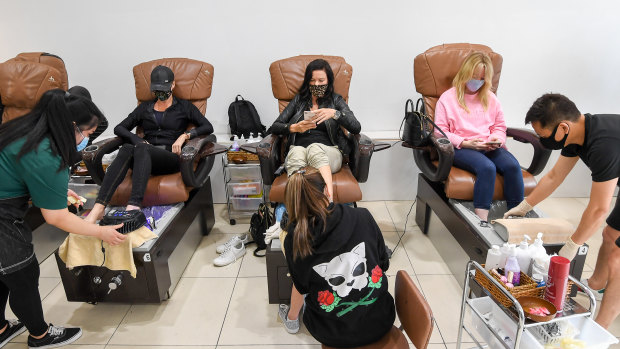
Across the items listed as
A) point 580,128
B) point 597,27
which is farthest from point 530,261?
point 597,27

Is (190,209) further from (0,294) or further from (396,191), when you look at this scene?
(396,191)

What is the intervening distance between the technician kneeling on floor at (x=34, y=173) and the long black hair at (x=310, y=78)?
1493 mm

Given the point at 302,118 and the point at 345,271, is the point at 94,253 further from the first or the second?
the point at 302,118

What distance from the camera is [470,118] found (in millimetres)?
2752

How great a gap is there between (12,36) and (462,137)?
3731mm

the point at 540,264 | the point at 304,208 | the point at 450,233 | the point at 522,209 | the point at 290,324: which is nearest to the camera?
the point at 304,208

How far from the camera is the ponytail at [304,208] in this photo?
1.29m

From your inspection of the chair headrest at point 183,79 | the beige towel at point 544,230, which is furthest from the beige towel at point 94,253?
the beige towel at point 544,230

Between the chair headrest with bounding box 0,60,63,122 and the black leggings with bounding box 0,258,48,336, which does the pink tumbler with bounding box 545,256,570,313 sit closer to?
the black leggings with bounding box 0,258,48,336

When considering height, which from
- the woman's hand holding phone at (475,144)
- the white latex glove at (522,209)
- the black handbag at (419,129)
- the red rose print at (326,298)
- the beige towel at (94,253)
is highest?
the black handbag at (419,129)

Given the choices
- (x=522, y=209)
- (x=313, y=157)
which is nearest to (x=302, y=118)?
(x=313, y=157)

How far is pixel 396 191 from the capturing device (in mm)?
3494

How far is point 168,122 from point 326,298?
200 cm

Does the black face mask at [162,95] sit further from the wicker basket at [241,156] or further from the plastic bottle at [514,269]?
the plastic bottle at [514,269]
